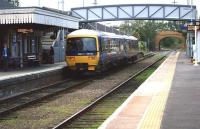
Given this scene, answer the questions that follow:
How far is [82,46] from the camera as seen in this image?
31688mm

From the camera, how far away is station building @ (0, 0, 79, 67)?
101 ft

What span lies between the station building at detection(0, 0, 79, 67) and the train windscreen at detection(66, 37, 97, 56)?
2092mm

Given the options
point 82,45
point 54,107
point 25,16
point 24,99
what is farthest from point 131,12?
point 54,107

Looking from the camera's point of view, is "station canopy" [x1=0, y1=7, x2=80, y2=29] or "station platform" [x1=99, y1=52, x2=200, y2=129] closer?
"station platform" [x1=99, y1=52, x2=200, y2=129]

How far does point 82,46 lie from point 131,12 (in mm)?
38221

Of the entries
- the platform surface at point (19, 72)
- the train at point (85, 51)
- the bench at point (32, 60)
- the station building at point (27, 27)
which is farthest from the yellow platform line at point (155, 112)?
the bench at point (32, 60)

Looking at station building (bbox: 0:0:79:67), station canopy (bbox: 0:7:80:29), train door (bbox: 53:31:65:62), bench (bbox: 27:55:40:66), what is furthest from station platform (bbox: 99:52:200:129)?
train door (bbox: 53:31:65:62)

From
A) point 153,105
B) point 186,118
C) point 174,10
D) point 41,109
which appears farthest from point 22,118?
point 174,10

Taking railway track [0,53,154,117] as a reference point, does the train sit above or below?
above

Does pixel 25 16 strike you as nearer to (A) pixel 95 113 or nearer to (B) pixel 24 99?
(B) pixel 24 99

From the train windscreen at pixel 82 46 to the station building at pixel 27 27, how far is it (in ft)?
6.86

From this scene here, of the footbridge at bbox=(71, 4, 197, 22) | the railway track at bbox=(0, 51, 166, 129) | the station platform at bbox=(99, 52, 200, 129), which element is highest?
the footbridge at bbox=(71, 4, 197, 22)

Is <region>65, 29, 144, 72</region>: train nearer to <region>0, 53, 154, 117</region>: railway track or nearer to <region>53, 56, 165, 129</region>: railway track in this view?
<region>0, 53, 154, 117</region>: railway track

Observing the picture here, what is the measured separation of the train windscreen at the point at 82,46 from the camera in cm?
3153
